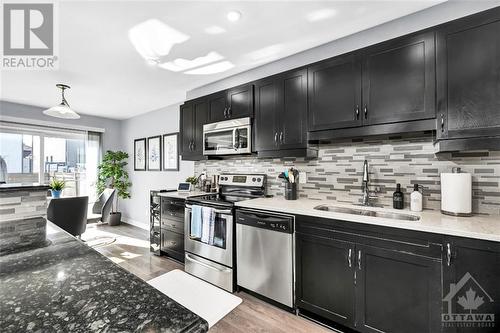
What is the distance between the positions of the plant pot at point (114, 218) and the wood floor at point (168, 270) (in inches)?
5.4

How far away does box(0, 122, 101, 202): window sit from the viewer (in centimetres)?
435

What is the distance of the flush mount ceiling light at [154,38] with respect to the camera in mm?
2119

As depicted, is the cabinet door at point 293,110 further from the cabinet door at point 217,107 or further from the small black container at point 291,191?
the cabinet door at point 217,107

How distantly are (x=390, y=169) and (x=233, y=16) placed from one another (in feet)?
6.33

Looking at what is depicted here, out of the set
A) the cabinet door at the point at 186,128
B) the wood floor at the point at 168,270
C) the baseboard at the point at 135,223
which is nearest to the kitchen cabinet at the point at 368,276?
the wood floor at the point at 168,270

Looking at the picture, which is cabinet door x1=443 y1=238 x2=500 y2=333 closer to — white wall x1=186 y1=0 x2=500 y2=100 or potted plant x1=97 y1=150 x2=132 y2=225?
white wall x1=186 y1=0 x2=500 y2=100

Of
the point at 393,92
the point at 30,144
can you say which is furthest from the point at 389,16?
the point at 30,144

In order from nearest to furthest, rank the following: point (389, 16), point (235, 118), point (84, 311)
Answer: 1. point (84, 311)
2. point (389, 16)
3. point (235, 118)

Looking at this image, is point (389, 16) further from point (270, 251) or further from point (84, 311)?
point (84, 311)

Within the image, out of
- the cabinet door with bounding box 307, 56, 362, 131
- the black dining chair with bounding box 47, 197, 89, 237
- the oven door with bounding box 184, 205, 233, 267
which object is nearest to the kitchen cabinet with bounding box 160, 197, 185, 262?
the oven door with bounding box 184, 205, 233, 267

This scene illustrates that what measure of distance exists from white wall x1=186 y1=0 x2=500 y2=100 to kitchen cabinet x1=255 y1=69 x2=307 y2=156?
1.07 feet

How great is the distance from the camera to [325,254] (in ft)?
6.24

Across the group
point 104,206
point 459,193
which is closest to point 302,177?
point 459,193

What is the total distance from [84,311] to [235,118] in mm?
2618
